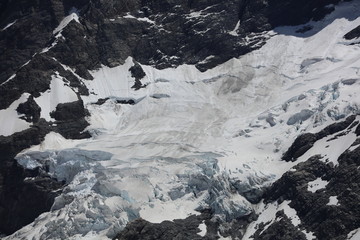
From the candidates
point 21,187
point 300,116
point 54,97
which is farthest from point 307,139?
point 54,97

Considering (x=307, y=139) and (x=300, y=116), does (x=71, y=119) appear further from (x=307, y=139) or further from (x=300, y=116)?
(x=307, y=139)

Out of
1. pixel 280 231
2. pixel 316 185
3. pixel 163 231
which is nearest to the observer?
pixel 280 231

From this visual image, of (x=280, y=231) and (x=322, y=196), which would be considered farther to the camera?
(x=322, y=196)

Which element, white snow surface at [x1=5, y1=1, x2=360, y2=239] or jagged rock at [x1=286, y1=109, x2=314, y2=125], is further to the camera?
jagged rock at [x1=286, y1=109, x2=314, y2=125]

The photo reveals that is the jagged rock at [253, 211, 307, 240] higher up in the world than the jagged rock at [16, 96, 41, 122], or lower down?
lower down

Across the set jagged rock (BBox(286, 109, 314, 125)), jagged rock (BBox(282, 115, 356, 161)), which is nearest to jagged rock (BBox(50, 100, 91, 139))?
jagged rock (BBox(286, 109, 314, 125))

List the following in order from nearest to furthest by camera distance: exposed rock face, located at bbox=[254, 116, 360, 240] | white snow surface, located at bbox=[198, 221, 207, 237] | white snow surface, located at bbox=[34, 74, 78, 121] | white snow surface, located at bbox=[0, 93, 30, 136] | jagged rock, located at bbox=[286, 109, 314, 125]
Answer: exposed rock face, located at bbox=[254, 116, 360, 240]
white snow surface, located at bbox=[198, 221, 207, 237]
jagged rock, located at bbox=[286, 109, 314, 125]
white snow surface, located at bbox=[0, 93, 30, 136]
white snow surface, located at bbox=[34, 74, 78, 121]

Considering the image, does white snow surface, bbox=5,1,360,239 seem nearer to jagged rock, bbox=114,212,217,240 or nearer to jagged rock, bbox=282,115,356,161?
Answer: jagged rock, bbox=282,115,356,161

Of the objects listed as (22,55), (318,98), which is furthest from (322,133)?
(22,55)
